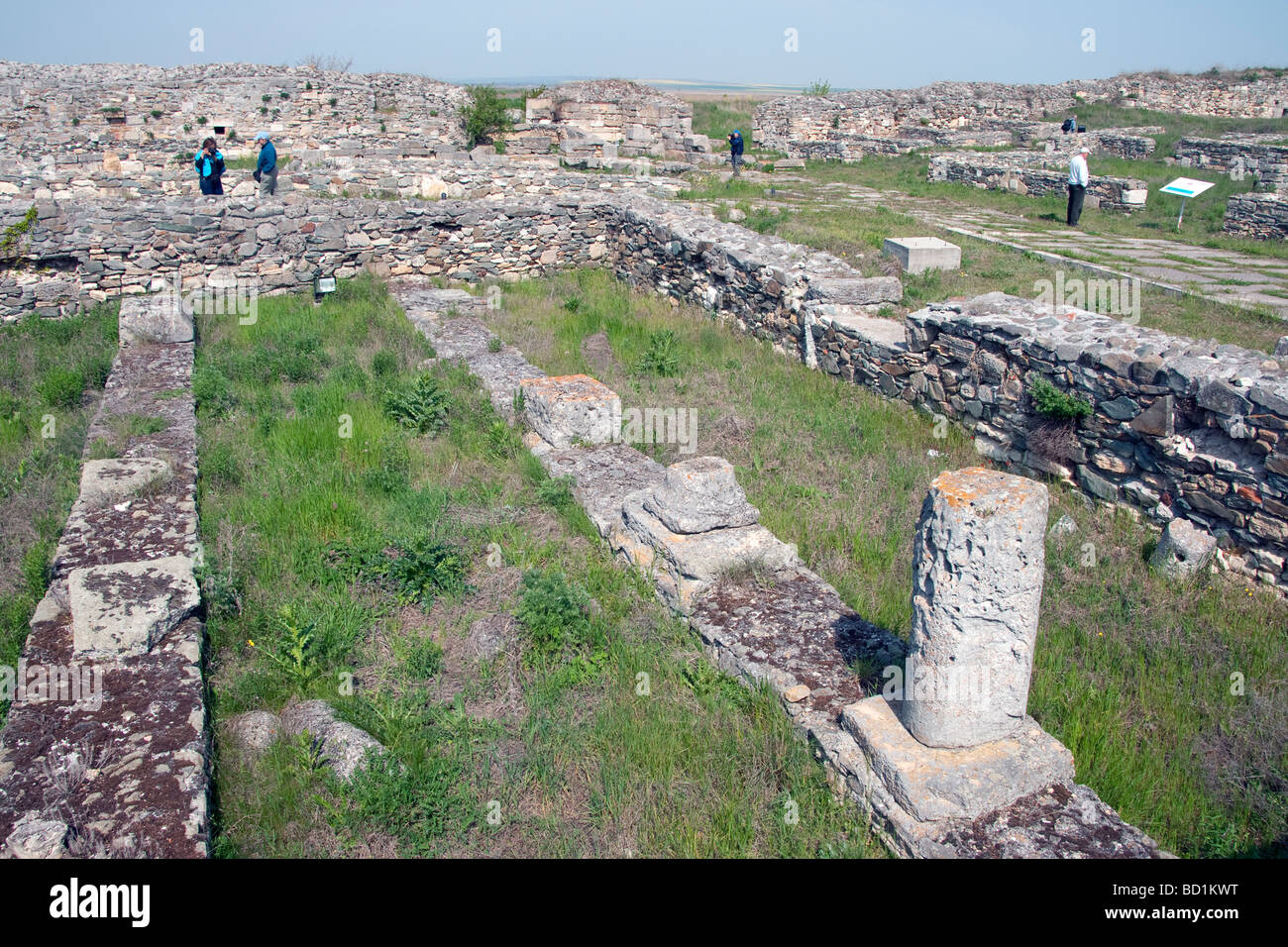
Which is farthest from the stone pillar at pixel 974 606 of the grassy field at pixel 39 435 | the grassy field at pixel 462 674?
the grassy field at pixel 39 435

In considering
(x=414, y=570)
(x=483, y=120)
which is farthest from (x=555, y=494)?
(x=483, y=120)

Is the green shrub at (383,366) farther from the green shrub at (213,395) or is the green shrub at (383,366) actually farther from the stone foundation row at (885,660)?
the stone foundation row at (885,660)

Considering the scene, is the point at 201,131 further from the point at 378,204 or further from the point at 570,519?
the point at 570,519

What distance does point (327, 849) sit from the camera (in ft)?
11.0

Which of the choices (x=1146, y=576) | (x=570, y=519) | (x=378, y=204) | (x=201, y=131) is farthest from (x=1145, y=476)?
(x=201, y=131)

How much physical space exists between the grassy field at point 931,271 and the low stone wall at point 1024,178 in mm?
4480

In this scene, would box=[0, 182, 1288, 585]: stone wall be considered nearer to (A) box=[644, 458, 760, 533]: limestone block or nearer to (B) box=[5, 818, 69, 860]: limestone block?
(A) box=[644, 458, 760, 533]: limestone block

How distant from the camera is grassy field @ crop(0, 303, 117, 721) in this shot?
4934 millimetres

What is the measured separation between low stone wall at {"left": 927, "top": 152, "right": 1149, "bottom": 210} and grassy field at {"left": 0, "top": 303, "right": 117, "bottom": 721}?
17359 mm

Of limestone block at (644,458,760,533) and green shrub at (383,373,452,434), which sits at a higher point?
green shrub at (383,373,452,434)

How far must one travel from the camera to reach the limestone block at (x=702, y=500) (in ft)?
16.6

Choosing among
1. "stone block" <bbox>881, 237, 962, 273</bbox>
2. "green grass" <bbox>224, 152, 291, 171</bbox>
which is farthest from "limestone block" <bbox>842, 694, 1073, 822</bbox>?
"green grass" <bbox>224, 152, 291, 171</bbox>

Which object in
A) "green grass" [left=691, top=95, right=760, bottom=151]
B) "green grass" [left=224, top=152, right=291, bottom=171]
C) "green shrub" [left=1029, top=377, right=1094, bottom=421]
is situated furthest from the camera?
"green grass" [left=691, top=95, right=760, bottom=151]

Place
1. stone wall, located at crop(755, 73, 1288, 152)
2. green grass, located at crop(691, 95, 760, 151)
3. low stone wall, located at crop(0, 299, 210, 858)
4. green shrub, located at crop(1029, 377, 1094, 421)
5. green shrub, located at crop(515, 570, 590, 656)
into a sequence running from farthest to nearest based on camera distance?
stone wall, located at crop(755, 73, 1288, 152) < green grass, located at crop(691, 95, 760, 151) < green shrub, located at crop(1029, 377, 1094, 421) < green shrub, located at crop(515, 570, 590, 656) < low stone wall, located at crop(0, 299, 210, 858)
